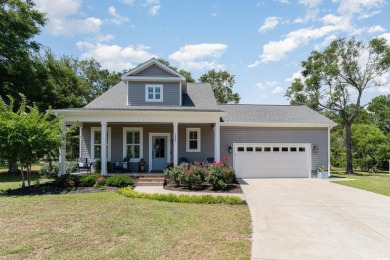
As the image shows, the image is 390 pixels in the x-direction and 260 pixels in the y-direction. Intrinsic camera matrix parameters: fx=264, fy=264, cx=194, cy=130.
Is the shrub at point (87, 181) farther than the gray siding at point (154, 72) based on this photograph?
No

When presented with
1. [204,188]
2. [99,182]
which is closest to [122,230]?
[204,188]

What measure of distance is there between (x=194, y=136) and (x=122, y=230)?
35.9 ft

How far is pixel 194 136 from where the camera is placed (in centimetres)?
1662

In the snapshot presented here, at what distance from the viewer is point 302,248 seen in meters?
5.16

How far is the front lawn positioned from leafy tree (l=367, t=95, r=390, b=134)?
135ft

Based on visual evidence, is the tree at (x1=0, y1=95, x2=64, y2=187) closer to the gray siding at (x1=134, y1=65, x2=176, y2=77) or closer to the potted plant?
the gray siding at (x1=134, y1=65, x2=176, y2=77)

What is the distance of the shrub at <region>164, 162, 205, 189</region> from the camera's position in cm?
1170

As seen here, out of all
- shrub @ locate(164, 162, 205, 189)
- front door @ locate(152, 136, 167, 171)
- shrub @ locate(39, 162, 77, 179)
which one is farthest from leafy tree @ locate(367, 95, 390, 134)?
shrub @ locate(39, 162, 77, 179)

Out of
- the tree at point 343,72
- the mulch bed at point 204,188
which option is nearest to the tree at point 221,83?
the tree at point 343,72

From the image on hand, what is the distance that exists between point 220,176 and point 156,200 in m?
3.26

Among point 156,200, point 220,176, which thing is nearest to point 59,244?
point 156,200

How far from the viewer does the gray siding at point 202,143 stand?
16.4 metres

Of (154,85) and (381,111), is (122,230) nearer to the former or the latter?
(154,85)

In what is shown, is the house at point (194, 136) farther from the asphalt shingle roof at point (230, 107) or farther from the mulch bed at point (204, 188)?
the mulch bed at point (204, 188)
